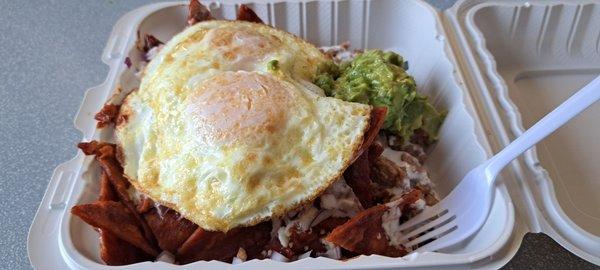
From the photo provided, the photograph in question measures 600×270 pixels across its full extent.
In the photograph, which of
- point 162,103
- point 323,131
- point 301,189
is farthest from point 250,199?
point 162,103

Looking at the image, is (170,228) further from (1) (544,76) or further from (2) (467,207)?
(1) (544,76)

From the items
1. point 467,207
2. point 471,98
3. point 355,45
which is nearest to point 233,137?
point 467,207

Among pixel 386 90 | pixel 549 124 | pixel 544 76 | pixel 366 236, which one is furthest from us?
pixel 544 76

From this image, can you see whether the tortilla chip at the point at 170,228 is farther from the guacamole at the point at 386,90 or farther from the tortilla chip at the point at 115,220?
the guacamole at the point at 386,90

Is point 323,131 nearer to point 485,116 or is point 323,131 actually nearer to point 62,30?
point 485,116

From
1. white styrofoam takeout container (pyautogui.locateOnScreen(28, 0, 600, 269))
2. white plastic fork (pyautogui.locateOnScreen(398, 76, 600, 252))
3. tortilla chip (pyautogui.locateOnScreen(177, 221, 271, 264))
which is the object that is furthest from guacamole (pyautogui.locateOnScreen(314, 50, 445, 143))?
tortilla chip (pyautogui.locateOnScreen(177, 221, 271, 264))
